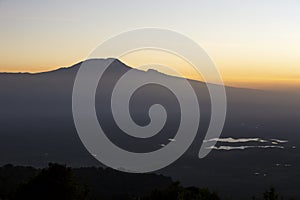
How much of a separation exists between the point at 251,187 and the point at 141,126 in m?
85.8

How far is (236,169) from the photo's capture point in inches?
2547

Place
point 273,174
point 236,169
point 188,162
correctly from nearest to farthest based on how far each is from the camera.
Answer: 1. point 273,174
2. point 236,169
3. point 188,162

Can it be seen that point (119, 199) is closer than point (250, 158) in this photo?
Yes

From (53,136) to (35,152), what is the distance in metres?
28.2

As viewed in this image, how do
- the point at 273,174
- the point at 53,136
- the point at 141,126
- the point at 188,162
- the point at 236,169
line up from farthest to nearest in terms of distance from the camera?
the point at 141,126 < the point at 53,136 < the point at 188,162 < the point at 236,169 < the point at 273,174

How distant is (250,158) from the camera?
7681 cm

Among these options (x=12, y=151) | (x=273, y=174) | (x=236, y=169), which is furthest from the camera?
(x=12, y=151)

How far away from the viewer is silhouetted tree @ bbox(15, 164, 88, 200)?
18.9 meters

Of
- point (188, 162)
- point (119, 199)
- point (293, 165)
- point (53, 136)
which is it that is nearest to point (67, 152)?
point (188, 162)

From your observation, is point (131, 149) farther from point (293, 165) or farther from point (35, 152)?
point (293, 165)

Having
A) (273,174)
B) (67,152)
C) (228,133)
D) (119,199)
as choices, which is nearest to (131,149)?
(67,152)

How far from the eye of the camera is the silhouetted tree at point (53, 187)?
18922 mm

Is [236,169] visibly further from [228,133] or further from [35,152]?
[228,133]

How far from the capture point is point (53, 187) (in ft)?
62.7
